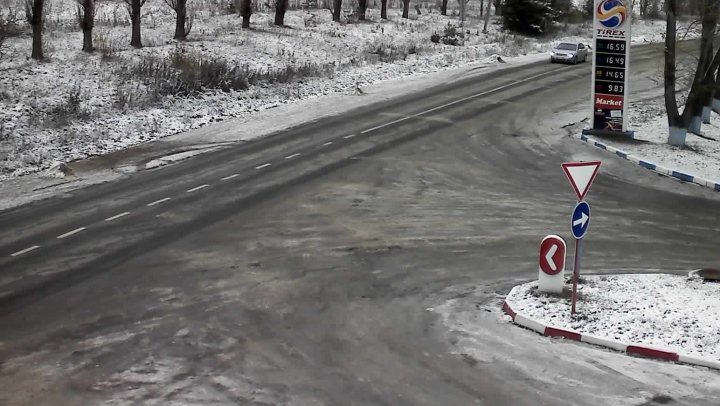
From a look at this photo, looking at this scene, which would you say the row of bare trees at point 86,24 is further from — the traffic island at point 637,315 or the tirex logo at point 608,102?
the traffic island at point 637,315

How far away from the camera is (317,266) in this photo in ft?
40.6

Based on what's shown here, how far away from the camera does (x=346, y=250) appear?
521 inches

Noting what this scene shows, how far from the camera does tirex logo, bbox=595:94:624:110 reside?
24.6m

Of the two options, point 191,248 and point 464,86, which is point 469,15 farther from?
point 191,248

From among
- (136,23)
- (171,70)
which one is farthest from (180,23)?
(171,70)

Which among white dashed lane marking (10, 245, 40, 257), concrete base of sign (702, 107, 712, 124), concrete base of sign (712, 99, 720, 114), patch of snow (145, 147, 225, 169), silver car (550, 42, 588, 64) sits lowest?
white dashed lane marking (10, 245, 40, 257)

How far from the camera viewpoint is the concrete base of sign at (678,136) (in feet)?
78.8

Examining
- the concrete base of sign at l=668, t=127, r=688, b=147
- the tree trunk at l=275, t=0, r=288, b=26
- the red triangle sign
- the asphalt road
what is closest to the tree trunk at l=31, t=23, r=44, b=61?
the asphalt road

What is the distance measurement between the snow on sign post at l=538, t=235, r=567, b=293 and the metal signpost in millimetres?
15045

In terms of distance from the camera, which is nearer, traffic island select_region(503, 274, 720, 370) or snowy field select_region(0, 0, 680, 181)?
traffic island select_region(503, 274, 720, 370)

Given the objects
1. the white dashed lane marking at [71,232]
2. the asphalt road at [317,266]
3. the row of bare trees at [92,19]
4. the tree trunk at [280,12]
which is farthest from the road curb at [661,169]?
the tree trunk at [280,12]

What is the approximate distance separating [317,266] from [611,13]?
653 inches

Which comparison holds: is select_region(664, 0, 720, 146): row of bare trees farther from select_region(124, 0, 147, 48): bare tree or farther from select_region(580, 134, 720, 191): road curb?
select_region(124, 0, 147, 48): bare tree

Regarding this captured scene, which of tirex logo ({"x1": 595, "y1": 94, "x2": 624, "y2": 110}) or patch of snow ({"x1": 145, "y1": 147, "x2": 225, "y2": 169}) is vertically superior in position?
tirex logo ({"x1": 595, "y1": 94, "x2": 624, "y2": 110})
